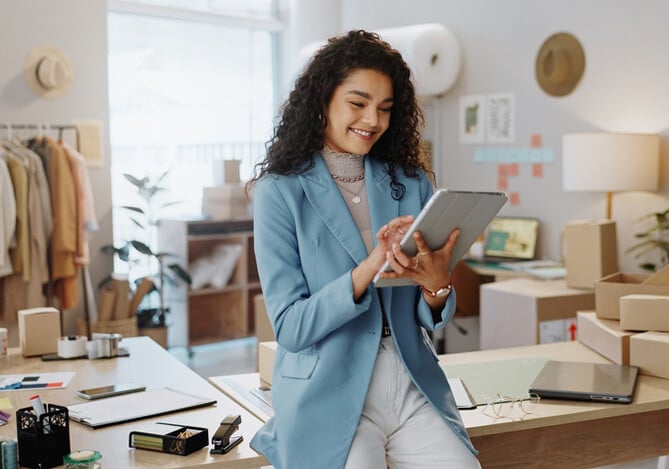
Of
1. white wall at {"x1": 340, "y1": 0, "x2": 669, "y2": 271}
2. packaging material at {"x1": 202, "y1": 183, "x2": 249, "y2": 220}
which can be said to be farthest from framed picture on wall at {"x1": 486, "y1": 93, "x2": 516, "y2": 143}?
packaging material at {"x1": 202, "y1": 183, "x2": 249, "y2": 220}

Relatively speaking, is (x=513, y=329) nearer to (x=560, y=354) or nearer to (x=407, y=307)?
(x=560, y=354)

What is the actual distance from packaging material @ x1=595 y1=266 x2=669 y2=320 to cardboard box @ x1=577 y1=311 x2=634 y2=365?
0.11ft

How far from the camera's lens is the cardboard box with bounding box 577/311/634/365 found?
2.77 metres

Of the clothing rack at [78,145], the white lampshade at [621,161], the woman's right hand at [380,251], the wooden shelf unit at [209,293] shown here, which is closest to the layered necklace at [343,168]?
the woman's right hand at [380,251]

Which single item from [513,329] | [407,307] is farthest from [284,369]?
[513,329]

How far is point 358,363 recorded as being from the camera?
188 cm

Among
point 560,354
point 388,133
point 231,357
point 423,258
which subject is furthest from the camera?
point 231,357

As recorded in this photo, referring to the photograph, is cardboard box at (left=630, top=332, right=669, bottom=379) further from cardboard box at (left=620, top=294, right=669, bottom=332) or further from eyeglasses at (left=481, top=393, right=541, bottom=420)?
eyeglasses at (left=481, top=393, right=541, bottom=420)

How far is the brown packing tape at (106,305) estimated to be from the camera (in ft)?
18.0

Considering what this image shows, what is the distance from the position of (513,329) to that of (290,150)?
276 centimetres

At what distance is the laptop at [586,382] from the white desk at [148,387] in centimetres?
83

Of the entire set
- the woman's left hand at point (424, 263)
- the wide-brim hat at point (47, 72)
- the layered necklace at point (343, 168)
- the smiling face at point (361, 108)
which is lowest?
the woman's left hand at point (424, 263)

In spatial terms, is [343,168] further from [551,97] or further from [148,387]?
[551,97]

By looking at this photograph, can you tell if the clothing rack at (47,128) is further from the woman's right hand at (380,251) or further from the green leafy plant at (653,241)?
the woman's right hand at (380,251)
